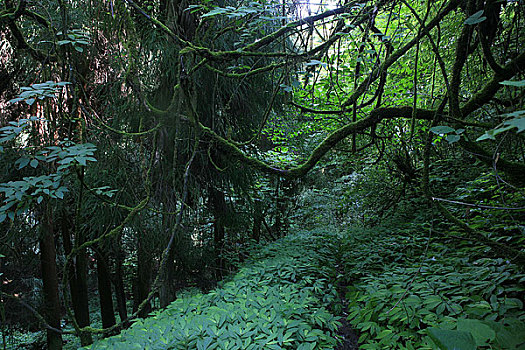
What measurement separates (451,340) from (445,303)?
1.90 meters

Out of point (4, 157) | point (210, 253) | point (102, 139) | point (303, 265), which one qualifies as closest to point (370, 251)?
point (303, 265)

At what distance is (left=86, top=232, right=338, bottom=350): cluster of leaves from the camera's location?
91.0 inches

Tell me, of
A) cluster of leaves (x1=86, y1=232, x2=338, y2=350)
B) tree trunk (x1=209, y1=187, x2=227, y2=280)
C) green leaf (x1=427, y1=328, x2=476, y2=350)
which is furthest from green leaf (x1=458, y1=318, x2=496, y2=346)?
tree trunk (x1=209, y1=187, x2=227, y2=280)

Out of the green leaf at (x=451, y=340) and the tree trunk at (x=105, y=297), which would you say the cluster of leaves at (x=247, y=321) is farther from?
the tree trunk at (x=105, y=297)

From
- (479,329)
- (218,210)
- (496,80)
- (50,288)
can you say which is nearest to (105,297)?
(50,288)

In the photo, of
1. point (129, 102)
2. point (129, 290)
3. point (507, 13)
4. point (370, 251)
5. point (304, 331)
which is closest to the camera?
point (304, 331)

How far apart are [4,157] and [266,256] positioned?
4.32 m

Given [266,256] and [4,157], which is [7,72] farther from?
[266,256]

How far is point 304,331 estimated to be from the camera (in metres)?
2.52

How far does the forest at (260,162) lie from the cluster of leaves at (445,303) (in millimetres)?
20

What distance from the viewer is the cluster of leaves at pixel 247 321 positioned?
91.0 inches

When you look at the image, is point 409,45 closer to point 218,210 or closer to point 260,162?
point 260,162

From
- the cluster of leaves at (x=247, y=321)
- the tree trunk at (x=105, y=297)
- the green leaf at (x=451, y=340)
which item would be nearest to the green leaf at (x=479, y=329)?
the green leaf at (x=451, y=340)

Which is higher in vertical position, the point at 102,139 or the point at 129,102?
the point at 129,102
